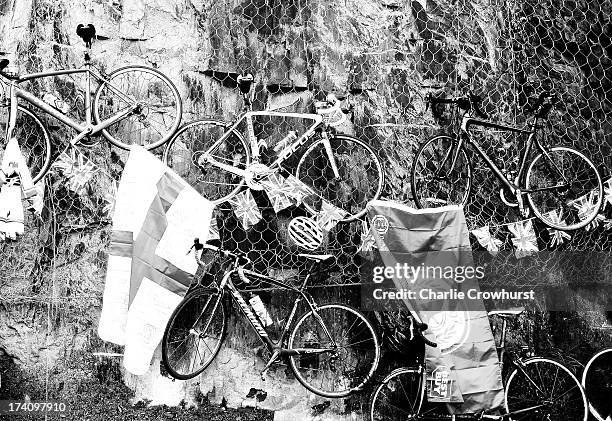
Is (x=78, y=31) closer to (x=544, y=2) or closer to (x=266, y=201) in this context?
(x=266, y=201)

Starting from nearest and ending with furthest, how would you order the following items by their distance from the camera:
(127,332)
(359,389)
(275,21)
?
(127,332), (359,389), (275,21)

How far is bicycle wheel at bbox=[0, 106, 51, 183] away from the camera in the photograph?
6.01m

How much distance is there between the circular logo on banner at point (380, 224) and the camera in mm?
5613

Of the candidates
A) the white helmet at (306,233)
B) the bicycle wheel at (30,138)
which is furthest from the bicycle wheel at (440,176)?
the bicycle wheel at (30,138)

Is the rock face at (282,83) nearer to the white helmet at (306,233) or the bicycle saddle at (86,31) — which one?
the white helmet at (306,233)

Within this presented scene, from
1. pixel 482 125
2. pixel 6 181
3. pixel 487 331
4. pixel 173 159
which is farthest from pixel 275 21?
pixel 487 331

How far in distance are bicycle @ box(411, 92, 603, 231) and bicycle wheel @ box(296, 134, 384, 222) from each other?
1.08 feet

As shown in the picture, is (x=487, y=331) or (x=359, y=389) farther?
(x=359, y=389)

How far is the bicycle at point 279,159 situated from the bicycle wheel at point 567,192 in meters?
1.17

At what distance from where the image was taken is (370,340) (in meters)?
6.02

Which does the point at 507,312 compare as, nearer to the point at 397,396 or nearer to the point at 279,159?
the point at 397,396

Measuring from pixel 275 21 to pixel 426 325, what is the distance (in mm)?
2524

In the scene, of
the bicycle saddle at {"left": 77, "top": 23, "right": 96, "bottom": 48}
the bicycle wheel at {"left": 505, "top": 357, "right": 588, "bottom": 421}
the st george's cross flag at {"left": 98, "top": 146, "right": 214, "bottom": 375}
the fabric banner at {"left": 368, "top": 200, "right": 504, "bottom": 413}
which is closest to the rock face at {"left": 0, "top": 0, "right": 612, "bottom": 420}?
the bicycle saddle at {"left": 77, "top": 23, "right": 96, "bottom": 48}

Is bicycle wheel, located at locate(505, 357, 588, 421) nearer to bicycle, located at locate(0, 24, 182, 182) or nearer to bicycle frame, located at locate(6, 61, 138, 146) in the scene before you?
bicycle, located at locate(0, 24, 182, 182)
